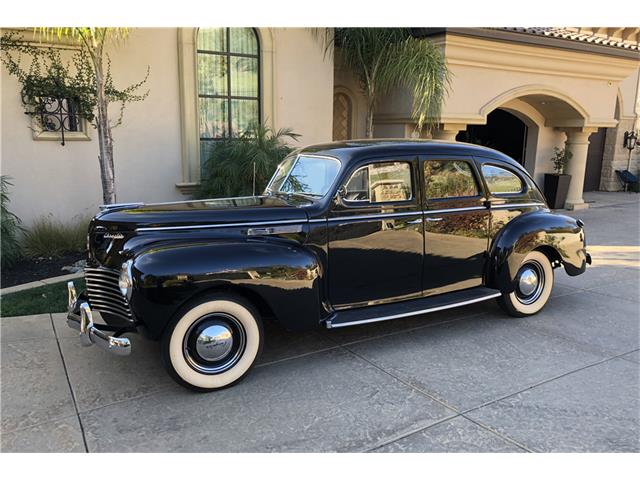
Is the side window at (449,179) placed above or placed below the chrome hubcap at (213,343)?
above

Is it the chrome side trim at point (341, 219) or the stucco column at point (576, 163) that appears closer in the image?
the chrome side trim at point (341, 219)

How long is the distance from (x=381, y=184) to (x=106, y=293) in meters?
2.46

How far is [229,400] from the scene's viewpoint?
3.61 metres

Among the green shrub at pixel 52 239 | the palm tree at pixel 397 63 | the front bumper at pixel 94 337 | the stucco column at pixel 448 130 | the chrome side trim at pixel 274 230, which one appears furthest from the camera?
the stucco column at pixel 448 130

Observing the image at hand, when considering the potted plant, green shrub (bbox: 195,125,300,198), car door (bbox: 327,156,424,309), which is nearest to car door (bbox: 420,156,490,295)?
car door (bbox: 327,156,424,309)

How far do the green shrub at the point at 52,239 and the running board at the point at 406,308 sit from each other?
5.00 meters

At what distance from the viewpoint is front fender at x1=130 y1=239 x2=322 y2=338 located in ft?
11.4

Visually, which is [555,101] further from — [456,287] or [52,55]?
[52,55]

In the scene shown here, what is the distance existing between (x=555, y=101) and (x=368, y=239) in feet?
32.6

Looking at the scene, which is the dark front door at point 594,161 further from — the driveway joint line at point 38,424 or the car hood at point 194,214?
the driveway joint line at point 38,424

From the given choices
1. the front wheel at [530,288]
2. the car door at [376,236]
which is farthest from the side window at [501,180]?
the car door at [376,236]

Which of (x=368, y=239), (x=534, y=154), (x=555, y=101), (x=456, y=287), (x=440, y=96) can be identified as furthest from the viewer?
(x=534, y=154)

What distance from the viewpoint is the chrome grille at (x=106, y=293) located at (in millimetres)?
3760

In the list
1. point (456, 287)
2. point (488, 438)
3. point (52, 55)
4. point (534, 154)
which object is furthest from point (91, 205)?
point (534, 154)
